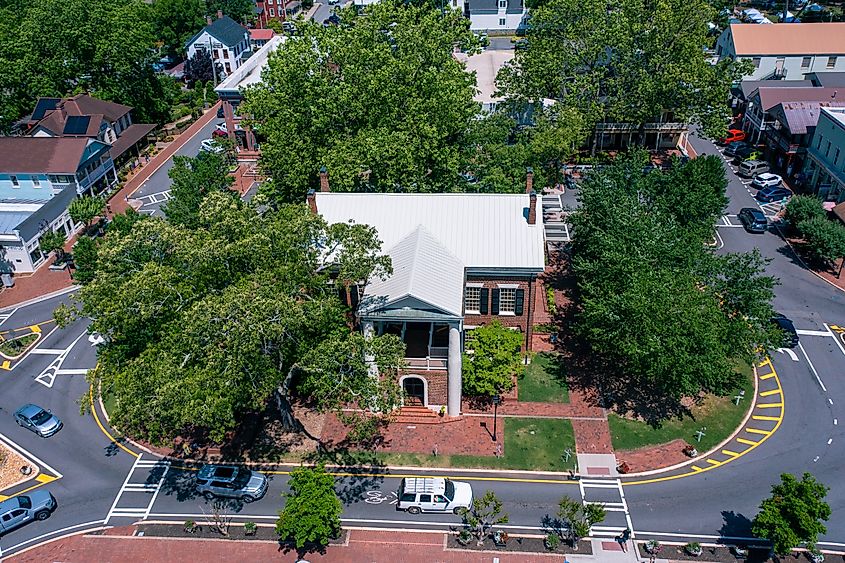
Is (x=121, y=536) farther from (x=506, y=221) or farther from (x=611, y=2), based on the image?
(x=611, y=2)

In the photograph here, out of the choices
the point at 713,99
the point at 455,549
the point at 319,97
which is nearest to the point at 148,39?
the point at 319,97

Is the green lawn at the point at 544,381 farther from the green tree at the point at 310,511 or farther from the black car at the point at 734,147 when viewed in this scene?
the black car at the point at 734,147

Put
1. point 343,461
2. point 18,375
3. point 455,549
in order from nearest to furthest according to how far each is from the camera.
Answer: point 455,549, point 343,461, point 18,375

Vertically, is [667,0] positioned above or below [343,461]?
above

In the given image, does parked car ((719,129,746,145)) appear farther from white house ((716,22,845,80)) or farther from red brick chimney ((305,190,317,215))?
red brick chimney ((305,190,317,215))

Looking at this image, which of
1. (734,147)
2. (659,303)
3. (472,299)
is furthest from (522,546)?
(734,147)

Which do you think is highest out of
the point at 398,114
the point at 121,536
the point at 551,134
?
the point at 398,114

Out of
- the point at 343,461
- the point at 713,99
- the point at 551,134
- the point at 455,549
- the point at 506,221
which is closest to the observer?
the point at 455,549

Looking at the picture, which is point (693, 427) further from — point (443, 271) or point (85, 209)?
point (85, 209)
